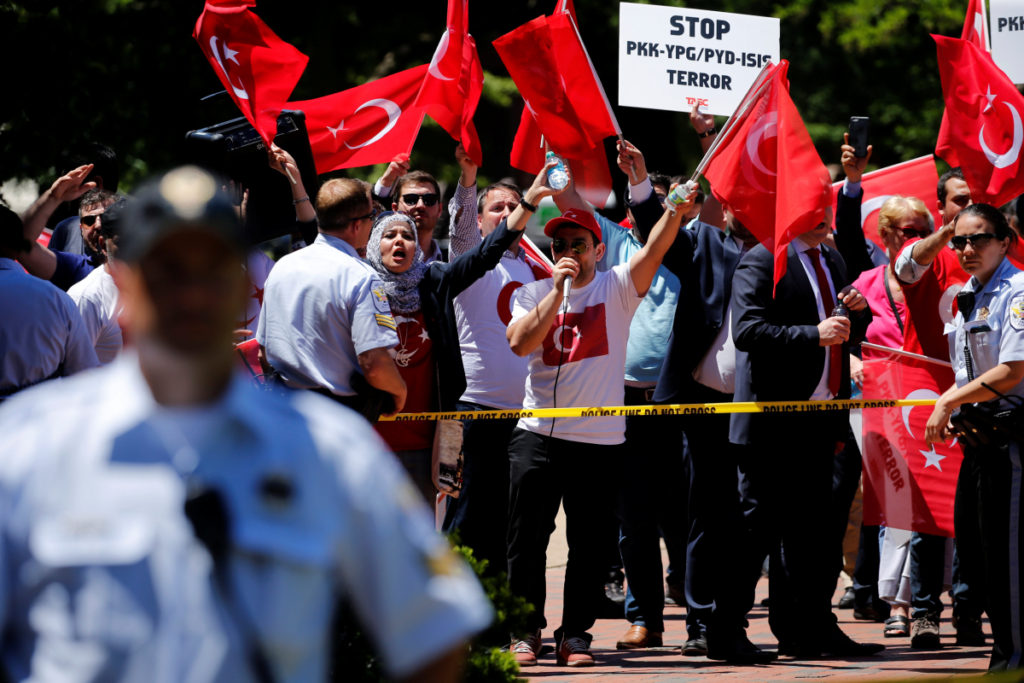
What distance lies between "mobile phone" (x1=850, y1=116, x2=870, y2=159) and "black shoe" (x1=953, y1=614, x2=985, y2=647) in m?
2.81

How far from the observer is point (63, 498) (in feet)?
6.66

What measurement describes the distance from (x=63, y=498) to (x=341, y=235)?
4317 millimetres

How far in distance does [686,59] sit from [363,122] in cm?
208

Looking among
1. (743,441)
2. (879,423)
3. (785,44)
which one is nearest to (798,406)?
(743,441)

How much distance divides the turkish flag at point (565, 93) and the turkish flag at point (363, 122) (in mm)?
867

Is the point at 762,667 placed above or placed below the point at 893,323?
below

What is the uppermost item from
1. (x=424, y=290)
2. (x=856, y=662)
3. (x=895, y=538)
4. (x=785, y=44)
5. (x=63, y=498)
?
(x=785, y=44)

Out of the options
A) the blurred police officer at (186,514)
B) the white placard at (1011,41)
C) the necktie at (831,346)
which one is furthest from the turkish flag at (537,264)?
the blurred police officer at (186,514)

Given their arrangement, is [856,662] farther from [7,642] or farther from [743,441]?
[7,642]

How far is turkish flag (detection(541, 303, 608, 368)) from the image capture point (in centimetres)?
728

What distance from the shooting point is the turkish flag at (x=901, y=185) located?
9961mm

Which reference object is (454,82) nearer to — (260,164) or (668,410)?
(260,164)

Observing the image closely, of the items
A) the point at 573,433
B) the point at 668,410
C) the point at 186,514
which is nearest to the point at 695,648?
the point at 668,410

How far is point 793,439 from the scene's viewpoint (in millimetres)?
7418
